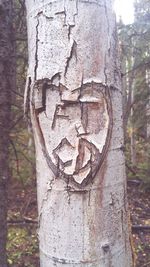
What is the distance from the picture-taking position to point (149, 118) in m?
5.49

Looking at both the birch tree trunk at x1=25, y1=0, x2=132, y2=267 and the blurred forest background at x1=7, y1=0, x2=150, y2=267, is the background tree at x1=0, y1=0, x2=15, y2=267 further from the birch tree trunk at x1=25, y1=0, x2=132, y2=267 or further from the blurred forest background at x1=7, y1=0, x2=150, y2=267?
the birch tree trunk at x1=25, y1=0, x2=132, y2=267

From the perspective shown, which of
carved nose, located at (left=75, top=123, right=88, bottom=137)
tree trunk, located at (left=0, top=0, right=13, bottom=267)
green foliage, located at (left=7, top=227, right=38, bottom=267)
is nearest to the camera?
carved nose, located at (left=75, top=123, right=88, bottom=137)

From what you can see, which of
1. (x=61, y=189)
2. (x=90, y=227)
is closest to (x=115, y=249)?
(x=90, y=227)

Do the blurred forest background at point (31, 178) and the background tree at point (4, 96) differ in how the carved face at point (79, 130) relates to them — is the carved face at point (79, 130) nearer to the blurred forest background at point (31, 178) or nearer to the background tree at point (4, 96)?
the background tree at point (4, 96)

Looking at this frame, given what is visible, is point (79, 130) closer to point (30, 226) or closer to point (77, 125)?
point (77, 125)

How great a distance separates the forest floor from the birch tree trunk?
7.91 ft

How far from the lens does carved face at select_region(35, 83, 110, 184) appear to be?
2.13ft

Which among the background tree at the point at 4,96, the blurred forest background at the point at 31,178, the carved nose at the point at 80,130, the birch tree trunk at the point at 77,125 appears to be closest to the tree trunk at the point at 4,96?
the background tree at the point at 4,96

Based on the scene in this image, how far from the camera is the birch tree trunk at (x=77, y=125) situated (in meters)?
0.65

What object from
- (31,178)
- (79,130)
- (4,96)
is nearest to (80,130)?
(79,130)

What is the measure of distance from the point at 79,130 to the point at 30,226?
3540mm

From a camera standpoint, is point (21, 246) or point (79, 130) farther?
point (21, 246)

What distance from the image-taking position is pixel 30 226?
3.90 metres

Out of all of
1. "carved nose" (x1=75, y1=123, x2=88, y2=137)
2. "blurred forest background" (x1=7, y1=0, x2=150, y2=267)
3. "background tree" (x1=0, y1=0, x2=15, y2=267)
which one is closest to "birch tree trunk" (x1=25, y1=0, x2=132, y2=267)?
"carved nose" (x1=75, y1=123, x2=88, y2=137)
